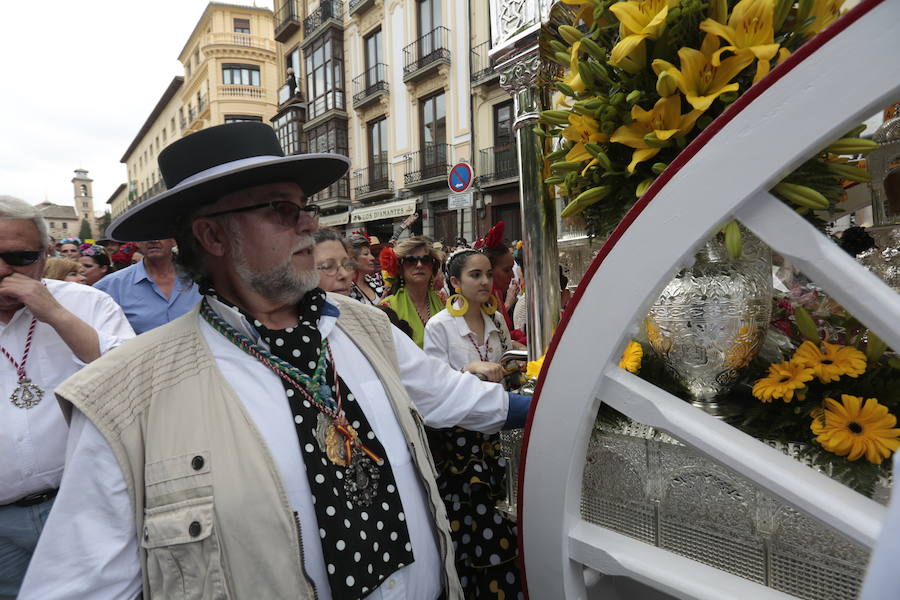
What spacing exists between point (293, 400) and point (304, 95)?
24272mm

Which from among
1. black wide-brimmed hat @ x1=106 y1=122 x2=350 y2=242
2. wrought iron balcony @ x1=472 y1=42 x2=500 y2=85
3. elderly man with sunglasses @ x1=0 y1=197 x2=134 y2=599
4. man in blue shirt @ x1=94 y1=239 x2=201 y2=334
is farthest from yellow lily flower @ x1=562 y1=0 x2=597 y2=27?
wrought iron balcony @ x1=472 y1=42 x2=500 y2=85

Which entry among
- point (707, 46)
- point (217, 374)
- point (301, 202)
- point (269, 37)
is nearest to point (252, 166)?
point (301, 202)

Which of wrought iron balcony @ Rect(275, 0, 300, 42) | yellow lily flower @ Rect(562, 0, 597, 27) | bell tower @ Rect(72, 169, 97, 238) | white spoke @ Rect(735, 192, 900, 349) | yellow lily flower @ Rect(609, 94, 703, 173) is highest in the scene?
bell tower @ Rect(72, 169, 97, 238)

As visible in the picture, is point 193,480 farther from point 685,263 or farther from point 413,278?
point 413,278

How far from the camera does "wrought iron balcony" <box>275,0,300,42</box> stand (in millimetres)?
22688

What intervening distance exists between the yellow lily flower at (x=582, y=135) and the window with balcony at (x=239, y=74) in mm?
36581

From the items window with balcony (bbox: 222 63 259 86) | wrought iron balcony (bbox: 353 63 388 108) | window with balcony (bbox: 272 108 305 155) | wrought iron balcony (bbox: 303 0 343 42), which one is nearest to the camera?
wrought iron balcony (bbox: 353 63 388 108)

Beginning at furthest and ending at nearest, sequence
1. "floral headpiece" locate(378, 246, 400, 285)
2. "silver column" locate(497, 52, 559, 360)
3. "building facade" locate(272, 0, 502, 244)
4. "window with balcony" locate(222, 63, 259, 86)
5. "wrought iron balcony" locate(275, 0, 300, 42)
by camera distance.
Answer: "window with balcony" locate(222, 63, 259, 86)
"wrought iron balcony" locate(275, 0, 300, 42)
"building facade" locate(272, 0, 502, 244)
"floral headpiece" locate(378, 246, 400, 285)
"silver column" locate(497, 52, 559, 360)

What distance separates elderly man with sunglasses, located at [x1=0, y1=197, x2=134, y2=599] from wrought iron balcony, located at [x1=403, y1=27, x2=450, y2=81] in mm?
15663

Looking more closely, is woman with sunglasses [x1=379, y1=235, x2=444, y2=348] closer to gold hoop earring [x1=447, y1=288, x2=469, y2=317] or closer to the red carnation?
the red carnation

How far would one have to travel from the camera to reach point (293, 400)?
1226 millimetres

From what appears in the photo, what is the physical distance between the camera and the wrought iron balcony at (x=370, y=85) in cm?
1795

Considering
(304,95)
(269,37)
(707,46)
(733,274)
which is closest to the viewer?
(707,46)

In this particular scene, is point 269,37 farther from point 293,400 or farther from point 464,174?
point 293,400
